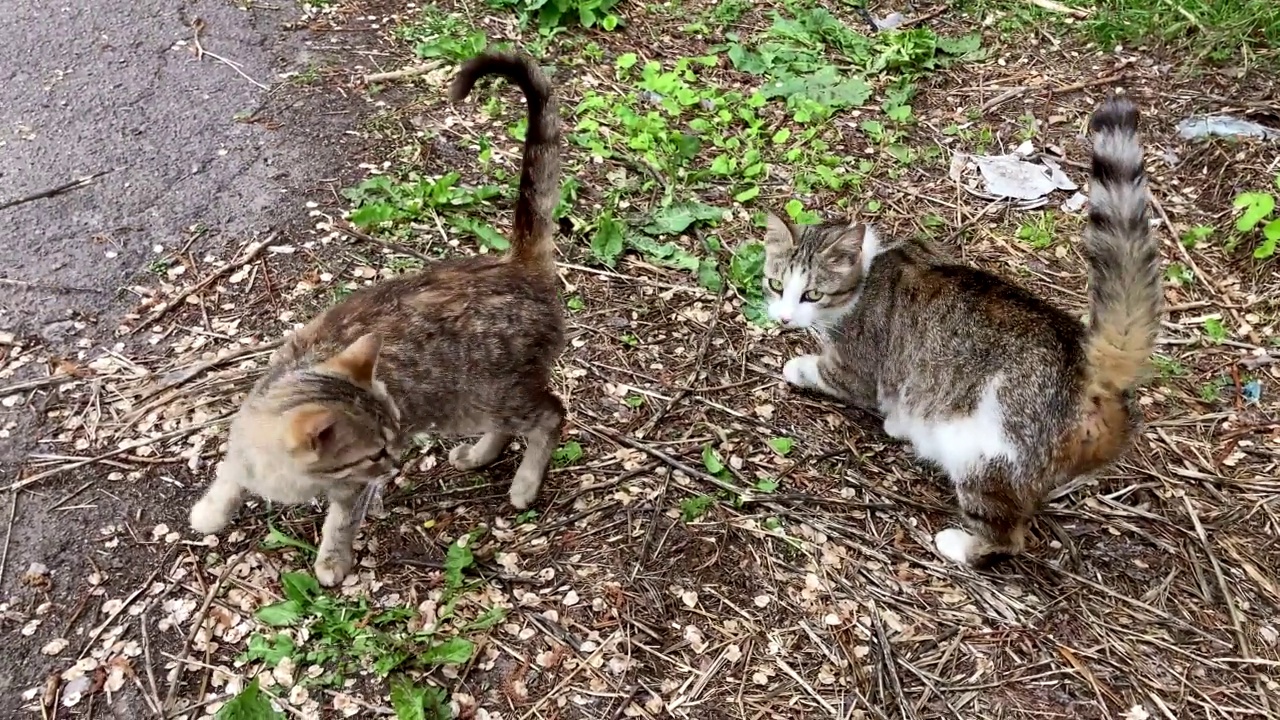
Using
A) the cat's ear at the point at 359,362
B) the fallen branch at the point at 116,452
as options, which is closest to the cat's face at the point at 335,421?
the cat's ear at the point at 359,362

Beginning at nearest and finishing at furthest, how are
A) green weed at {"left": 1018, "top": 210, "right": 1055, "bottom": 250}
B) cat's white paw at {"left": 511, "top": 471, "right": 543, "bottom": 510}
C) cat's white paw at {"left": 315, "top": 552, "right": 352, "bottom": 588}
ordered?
cat's white paw at {"left": 315, "top": 552, "right": 352, "bottom": 588} → cat's white paw at {"left": 511, "top": 471, "right": 543, "bottom": 510} → green weed at {"left": 1018, "top": 210, "right": 1055, "bottom": 250}

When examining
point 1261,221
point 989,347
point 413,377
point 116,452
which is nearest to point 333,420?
point 413,377

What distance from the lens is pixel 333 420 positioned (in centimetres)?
255

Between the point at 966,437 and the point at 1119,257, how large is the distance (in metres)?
0.79

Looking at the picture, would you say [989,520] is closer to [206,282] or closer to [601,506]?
[601,506]

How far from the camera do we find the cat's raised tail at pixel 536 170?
3146mm

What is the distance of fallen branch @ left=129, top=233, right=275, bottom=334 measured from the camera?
3.73 meters

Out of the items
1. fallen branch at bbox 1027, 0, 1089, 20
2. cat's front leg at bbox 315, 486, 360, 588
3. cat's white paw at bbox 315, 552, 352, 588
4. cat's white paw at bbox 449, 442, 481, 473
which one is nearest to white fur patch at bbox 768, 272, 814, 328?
cat's white paw at bbox 449, 442, 481, 473

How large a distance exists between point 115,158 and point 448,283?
8.36ft

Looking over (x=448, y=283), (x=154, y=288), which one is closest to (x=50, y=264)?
(x=154, y=288)

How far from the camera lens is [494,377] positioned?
302 centimetres

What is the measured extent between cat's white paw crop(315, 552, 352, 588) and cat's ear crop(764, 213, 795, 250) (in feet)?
7.27

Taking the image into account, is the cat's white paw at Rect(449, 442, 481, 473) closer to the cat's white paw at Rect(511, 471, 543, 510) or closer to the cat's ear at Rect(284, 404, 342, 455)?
the cat's white paw at Rect(511, 471, 543, 510)

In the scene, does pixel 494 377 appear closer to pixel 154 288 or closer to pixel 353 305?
pixel 353 305
